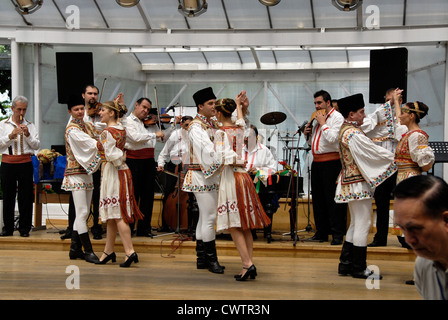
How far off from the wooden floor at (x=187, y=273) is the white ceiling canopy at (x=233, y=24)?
304cm

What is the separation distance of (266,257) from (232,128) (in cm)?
185

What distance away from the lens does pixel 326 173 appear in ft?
20.1

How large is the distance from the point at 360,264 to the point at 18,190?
159 inches

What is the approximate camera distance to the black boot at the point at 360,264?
15.4 feet

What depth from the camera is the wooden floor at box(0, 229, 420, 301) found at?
4.07 meters

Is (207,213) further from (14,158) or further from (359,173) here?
(14,158)

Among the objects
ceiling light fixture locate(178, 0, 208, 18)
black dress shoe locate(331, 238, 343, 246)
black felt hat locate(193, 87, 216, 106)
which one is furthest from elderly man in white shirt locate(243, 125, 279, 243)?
ceiling light fixture locate(178, 0, 208, 18)

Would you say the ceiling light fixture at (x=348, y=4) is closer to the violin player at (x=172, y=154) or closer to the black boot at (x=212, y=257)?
the violin player at (x=172, y=154)

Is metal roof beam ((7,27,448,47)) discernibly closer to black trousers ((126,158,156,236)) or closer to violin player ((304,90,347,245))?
violin player ((304,90,347,245))

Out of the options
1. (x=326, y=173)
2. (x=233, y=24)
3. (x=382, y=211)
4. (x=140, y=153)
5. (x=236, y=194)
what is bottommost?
(x=382, y=211)

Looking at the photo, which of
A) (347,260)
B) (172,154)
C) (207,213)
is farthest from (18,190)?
(347,260)

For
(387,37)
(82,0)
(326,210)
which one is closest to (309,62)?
(387,37)

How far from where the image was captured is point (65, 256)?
5.91m

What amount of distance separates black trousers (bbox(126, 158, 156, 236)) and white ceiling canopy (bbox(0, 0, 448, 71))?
2475 millimetres
